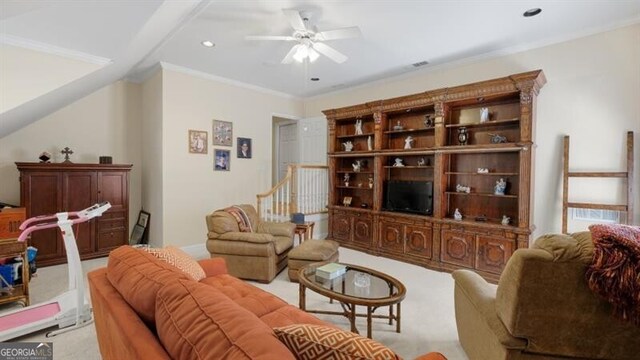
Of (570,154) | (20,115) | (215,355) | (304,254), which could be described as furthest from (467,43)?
(20,115)

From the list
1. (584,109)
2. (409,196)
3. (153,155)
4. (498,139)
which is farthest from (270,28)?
(584,109)

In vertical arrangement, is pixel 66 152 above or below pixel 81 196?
above

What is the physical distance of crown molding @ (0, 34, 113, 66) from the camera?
2.60 meters

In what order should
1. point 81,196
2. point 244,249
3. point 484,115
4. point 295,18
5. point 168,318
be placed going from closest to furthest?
point 168,318, point 295,18, point 244,249, point 484,115, point 81,196

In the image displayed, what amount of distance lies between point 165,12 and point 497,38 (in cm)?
374

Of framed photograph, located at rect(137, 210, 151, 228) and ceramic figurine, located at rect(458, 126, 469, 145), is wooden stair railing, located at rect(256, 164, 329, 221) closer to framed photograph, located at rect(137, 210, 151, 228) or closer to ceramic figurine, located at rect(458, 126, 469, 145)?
framed photograph, located at rect(137, 210, 151, 228)

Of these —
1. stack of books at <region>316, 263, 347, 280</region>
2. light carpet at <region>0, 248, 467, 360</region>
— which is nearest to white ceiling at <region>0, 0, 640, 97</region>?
light carpet at <region>0, 248, 467, 360</region>

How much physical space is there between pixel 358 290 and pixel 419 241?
2.29 m

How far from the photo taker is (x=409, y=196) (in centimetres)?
461

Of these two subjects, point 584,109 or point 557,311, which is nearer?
point 557,311

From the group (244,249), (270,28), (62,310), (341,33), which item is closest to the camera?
(62,310)

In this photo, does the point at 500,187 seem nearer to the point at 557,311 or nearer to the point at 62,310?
the point at 557,311

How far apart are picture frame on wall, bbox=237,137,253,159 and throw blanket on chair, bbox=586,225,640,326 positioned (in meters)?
5.07

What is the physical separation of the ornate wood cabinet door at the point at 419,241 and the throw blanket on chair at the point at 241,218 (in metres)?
2.36
